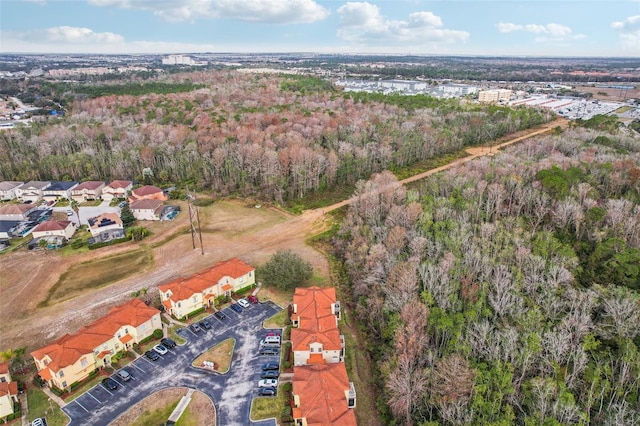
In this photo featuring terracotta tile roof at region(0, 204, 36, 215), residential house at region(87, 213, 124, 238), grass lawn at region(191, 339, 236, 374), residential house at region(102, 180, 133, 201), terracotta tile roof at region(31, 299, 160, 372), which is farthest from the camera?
residential house at region(102, 180, 133, 201)

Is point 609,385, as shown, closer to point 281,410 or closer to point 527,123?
point 281,410

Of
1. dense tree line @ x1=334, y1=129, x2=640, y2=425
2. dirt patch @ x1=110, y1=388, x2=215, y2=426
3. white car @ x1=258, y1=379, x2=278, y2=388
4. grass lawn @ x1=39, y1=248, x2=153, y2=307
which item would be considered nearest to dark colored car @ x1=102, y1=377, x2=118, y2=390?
dirt patch @ x1=110, y1=388, x2=215, y2=426

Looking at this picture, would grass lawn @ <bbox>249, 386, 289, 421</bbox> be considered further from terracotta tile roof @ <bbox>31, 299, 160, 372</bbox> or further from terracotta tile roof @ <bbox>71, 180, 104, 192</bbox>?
terracotta tile roof @ <bbox>71, 180, 104, 192</bbox>

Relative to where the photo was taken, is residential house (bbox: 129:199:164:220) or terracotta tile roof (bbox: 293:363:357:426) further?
residential house (bbox: 129:199:164:220)

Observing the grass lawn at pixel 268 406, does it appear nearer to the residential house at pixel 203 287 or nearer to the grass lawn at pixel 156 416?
the grass lawn at pixel 156 416

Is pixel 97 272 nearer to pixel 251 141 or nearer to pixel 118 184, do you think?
pixel 118 184

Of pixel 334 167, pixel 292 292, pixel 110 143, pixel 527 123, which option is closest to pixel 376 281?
pixel 292 292
